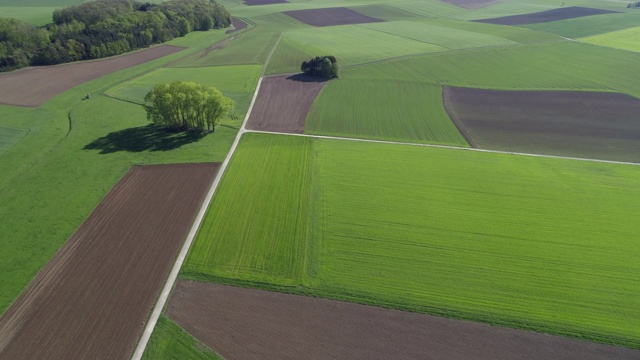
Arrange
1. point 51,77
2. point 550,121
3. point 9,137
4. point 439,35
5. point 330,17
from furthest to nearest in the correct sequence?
point 330,17
point 439,35
point 51,77
point 550,121
point 9,137

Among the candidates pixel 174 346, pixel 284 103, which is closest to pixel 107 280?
→ pixel 174 346

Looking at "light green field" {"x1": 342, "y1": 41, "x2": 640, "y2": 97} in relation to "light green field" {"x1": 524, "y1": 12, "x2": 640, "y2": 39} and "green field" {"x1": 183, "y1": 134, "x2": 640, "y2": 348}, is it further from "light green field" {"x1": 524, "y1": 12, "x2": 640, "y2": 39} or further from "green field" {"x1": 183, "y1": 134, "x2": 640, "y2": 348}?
"green field" {"x1": 183, "y1": 134, "x2": 640, "y2": 348}

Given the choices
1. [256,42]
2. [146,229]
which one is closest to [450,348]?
[146,229]

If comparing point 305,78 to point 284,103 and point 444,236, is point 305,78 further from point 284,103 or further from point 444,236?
point 444,236

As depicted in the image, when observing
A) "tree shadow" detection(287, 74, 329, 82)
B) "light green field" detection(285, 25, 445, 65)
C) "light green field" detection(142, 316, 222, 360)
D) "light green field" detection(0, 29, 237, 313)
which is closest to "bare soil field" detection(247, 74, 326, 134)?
"tree shadow" detection(287, 74, 329, 82)

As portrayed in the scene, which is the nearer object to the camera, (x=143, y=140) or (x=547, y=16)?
(x=143, y=140)

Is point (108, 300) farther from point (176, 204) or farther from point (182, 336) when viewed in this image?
point (176, 204)

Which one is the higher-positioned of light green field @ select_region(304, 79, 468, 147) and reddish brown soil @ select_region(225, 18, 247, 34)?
reddish brown soil @ select_region(225, 18, 247, 34)

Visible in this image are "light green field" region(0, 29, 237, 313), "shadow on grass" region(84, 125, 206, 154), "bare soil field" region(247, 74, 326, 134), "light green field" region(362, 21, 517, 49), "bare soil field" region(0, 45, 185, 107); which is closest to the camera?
"light green field" region(0, 29, 237, 313)

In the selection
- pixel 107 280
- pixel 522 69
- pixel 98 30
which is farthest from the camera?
pixel 98 30
